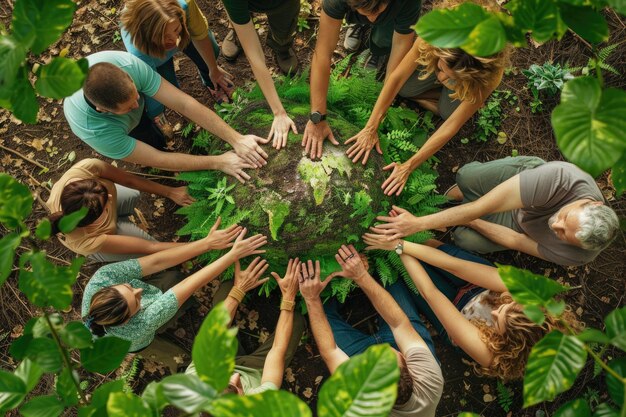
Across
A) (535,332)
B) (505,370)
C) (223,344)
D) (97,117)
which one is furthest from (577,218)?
(97,117)

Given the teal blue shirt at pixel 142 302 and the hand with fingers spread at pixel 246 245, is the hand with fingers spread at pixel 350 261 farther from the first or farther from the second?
the teal blue shirt at pixel 142 302

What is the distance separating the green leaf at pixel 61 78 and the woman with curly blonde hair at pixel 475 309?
281cm

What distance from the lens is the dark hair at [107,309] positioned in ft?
10.5

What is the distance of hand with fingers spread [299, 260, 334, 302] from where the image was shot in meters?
3.80

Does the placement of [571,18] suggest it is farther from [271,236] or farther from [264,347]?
[264,347]

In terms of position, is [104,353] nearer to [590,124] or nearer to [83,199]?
[590,124]

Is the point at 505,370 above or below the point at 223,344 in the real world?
below

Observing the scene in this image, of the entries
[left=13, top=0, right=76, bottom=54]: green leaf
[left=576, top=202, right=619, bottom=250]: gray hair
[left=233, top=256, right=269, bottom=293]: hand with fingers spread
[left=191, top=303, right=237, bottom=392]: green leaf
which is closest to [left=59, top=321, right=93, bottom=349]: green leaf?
[left=191, top=303, right=237, bottom=392]: green leaf

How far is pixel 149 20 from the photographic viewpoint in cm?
346

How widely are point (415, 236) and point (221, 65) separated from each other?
3.23 m

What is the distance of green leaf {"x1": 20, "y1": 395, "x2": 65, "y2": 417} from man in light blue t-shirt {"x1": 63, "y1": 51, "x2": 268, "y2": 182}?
2.27m

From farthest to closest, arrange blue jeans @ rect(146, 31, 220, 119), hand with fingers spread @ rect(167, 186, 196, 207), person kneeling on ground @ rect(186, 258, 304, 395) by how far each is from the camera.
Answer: hand with fingers spread @ rect(167, 186, 196, 207) → blue jeans @ rect(146, 31, 220, 119) → person kneeling on ground @ rect(186, 258, 304, 395)

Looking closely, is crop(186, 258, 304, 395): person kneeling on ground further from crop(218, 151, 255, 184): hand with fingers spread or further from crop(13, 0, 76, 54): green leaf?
crop(13, 0, 76, 54): green leaf

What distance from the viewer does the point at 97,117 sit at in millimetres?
3467
